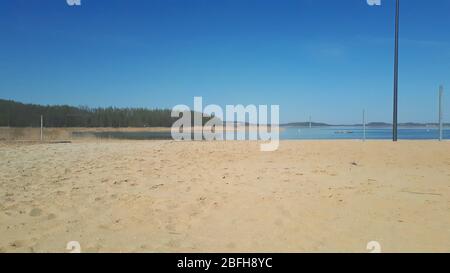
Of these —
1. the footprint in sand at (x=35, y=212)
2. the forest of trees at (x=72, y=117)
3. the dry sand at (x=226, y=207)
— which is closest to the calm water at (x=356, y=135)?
the dry sand at (x=226, y=207)

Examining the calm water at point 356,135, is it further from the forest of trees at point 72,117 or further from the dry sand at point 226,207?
the forest of trees at point 72,117

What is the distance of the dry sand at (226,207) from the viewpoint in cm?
397

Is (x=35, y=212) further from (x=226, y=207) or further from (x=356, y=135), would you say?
(x=356, y=135)

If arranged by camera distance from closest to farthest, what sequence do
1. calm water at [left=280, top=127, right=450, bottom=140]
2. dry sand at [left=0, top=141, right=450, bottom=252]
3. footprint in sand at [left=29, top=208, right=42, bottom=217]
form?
1. dry sand at [left=0, top=141, right=450, bottom=252]
2. footprint in sand at [left=29, top=208, right=42, bottom=217]
3. calm water at [left=280, top=127, right=450, bottom=140]

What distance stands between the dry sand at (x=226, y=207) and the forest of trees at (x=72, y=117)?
133ft

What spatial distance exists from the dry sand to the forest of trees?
40394 millimetres

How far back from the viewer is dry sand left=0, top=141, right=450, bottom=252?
3971 mm

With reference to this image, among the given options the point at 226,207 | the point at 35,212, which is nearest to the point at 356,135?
the point at 226,207

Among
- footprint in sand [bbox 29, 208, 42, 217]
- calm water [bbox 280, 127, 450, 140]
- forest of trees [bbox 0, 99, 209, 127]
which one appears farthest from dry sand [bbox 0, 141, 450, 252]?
forest of trees [bbox 0, 99, 209, 127]

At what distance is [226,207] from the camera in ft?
17.5

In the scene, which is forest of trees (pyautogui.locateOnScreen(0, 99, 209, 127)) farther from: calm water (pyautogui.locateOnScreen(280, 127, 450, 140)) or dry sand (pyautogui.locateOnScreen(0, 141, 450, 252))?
dry sand (pyautogui.locateOnScreen(0, 141, 450, 252))

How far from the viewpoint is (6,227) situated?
14.7 feet
